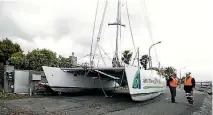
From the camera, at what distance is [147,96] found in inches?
596

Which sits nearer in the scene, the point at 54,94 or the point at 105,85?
the point at 54,94

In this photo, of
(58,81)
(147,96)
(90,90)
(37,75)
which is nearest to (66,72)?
(58,81)

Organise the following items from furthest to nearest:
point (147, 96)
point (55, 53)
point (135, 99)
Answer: point (55, 53)
point (147, 96)
point (135, 99)

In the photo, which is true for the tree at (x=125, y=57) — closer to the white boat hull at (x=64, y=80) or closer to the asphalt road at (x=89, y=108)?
the white boat hull at (x=64, y=80)

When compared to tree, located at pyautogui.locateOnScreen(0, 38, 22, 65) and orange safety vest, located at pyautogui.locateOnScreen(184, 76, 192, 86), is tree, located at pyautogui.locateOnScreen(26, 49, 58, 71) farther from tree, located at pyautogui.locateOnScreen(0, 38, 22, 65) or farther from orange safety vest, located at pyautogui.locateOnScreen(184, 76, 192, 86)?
orange safety vest, located at pyautogui.locateOnScreen(184, 76, 192, 86)

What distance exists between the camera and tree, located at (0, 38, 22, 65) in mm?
39025

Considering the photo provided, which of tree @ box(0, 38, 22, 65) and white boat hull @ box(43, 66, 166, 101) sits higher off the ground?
tree @ box(0, 38, 22, 65)

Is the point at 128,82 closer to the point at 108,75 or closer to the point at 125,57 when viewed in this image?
the point at 108,75

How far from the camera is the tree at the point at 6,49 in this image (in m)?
39.0

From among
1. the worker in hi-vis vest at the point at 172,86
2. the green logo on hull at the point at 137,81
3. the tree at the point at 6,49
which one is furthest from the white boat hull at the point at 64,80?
the tree at the point at 6,49

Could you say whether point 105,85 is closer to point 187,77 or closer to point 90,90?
point 90,90

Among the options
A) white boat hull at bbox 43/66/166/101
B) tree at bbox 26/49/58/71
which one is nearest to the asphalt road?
white boat hull at bbox 43/66/166/101

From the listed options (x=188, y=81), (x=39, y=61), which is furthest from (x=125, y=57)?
(x=188, y=81)

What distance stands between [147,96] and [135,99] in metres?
1.94
